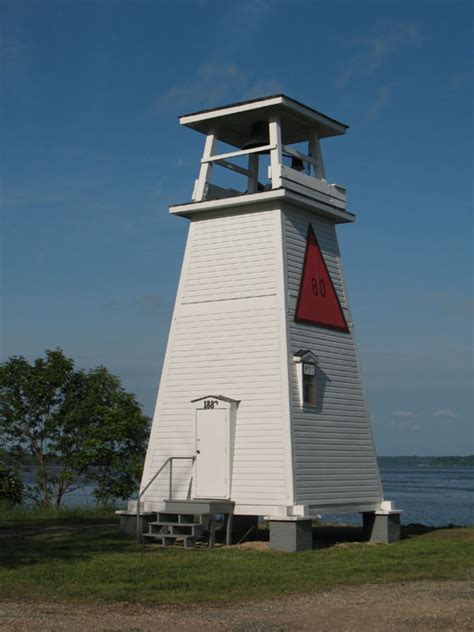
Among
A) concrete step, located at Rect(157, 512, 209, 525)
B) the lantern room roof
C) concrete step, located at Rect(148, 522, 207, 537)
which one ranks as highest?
the lantern room roof

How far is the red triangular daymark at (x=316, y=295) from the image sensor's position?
814 inches

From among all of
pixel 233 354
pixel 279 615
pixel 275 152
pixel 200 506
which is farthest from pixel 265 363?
pixel 279 615

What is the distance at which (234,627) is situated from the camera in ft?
36.3

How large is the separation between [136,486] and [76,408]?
3047 mm

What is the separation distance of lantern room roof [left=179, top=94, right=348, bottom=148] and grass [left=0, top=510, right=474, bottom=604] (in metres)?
9.36

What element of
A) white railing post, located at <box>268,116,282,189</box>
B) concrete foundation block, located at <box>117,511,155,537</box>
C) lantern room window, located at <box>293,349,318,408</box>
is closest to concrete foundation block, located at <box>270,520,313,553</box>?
lantern room window, located at <box>293,349,318,408</box>

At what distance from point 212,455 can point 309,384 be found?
8.20ft

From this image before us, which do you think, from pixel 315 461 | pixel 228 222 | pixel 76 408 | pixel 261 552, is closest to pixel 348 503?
pixel 315 461

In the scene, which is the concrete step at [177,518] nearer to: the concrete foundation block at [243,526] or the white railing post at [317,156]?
the concrete foundation block at [243,526]

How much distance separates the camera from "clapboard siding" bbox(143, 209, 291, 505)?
1944cm

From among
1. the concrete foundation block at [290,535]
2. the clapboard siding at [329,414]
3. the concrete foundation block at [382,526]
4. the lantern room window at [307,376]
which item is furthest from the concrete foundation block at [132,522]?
the concrete foundation block at [382,526]

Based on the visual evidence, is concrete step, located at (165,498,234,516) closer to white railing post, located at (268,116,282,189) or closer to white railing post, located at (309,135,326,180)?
white railing post, located at (268,116,282,189)

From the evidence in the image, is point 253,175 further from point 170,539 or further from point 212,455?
point 170,539

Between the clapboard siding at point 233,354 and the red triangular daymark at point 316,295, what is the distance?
909 millimetres
